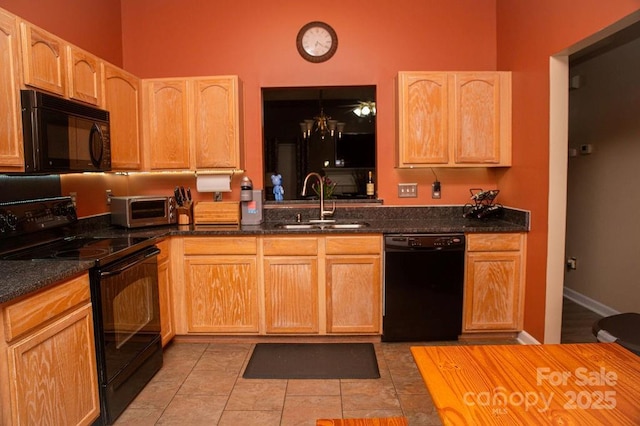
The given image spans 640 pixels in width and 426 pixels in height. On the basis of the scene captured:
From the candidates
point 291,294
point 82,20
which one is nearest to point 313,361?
point 291,294

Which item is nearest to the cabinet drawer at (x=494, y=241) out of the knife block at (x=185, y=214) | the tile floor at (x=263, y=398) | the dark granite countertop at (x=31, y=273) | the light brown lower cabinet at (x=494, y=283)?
the light brown lower cabinet at (x=494, y=283)

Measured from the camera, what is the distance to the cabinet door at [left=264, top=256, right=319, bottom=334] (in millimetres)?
3090

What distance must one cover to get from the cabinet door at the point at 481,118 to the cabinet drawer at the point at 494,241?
2.10 feet

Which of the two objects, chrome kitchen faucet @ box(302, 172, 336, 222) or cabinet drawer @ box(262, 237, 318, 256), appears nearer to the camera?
cabinet drawer @ box(262, 237, 318, 256)

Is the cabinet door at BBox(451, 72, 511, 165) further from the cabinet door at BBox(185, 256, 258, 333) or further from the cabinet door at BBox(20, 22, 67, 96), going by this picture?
the cabinet door at BBox(20, 22, 67, 96)

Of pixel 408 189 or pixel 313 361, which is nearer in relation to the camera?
pixel 313 361

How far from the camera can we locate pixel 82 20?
3061 mm

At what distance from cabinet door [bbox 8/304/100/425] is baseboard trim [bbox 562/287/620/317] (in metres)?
3.79

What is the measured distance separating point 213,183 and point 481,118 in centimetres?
228

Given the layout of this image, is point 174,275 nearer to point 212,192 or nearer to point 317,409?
point 212,192

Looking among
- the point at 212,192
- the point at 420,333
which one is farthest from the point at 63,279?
the point at 420,333

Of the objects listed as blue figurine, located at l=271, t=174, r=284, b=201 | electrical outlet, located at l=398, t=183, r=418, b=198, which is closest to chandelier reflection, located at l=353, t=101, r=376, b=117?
electrical outlet, located at l=398, t=183, r=418, b=198

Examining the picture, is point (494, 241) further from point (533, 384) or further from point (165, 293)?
point (165, 293)

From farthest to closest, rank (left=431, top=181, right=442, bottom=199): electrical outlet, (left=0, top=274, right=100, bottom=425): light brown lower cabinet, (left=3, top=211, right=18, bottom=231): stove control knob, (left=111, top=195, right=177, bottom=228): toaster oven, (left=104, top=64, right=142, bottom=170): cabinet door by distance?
(left=431, top=181, right=442, bottom=199): electrical outlet < (left=111, top=195, right=177, bottom=228): toaster oven < (left=104, top=64, right=142, bottom=170): cabinet door < (left=3, top=211, right=18, bottom=231): stove control knob < (left=0, top=274, right=100, bottom=425): light brown lower cabinet
